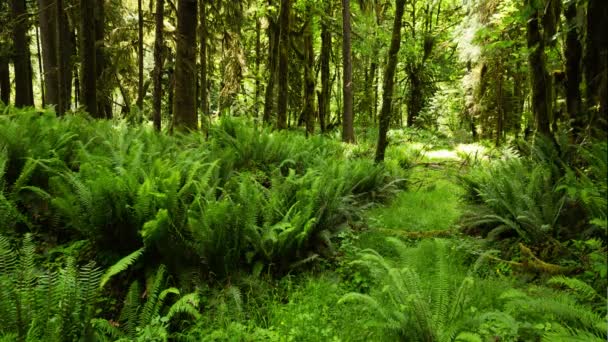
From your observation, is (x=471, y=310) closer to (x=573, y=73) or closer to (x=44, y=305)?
(x=44, y=305)

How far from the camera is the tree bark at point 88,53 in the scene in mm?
8000

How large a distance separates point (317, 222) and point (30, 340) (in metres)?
2.80

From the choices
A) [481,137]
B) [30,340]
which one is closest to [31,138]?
[30,340]

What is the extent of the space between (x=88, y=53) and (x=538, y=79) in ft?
26.1

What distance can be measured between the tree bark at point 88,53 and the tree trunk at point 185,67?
199 centimetres

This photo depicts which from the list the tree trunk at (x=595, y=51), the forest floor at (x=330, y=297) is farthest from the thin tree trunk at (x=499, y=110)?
the tree trunk at (x=595, y=51)

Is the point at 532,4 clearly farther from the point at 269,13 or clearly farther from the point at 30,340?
the point at 269,13

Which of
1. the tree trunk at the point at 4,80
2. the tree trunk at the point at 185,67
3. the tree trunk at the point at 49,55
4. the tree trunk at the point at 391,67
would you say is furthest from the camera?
the tree trunk at the point at 4,80

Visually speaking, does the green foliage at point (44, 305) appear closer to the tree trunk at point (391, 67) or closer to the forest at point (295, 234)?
the forest at point (295, 234)

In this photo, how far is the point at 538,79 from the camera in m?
5.89

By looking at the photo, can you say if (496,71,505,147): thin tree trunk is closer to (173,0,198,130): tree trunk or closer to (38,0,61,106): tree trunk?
(173,0,198,130): tree trunk

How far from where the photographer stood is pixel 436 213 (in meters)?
6.16

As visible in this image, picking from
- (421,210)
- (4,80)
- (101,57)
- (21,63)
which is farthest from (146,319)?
(4,80)

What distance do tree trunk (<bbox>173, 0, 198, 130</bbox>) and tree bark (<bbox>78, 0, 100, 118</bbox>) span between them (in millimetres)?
1990
